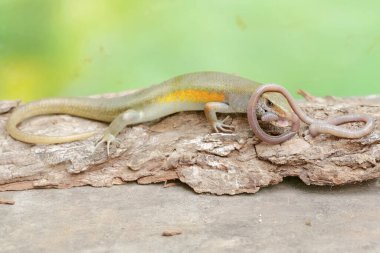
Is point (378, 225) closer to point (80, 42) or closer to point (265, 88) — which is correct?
point (265, 88)

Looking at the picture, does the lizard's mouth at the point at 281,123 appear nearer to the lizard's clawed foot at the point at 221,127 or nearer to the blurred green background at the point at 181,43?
the lizard's clawed foot at the point at 221,127

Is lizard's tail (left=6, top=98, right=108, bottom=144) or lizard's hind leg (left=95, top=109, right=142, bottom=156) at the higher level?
lizard's tail (left=6, top=98, right=108, bottom=144)

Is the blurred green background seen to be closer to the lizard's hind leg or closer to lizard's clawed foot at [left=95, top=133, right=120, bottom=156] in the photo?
the lizard's hind leg

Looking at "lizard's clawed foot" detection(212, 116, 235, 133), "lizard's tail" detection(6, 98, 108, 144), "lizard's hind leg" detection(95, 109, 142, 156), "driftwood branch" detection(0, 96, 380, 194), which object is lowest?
"driftwood branch" detection(0, 96, 380, 194)

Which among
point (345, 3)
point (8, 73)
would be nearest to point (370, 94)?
point (345, 3)

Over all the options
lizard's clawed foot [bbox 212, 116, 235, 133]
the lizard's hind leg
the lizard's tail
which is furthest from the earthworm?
the lizard's tail

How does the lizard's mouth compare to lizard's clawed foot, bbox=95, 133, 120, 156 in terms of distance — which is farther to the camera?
lizard's clawed foot, bbox=95, 133, 120, 156

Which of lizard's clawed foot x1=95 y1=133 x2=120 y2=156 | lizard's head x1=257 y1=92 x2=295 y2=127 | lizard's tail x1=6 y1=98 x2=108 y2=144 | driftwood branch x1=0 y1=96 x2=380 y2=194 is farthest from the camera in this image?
lizard's tail x1=6 y1=98 x2=108 y2=144
